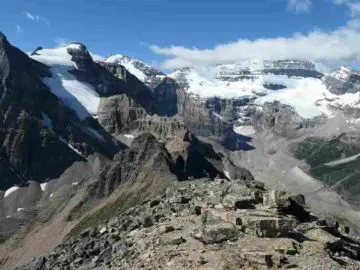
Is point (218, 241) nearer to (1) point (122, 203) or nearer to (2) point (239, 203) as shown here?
(2) point (239, 203)

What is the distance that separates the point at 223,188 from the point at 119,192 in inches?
4810

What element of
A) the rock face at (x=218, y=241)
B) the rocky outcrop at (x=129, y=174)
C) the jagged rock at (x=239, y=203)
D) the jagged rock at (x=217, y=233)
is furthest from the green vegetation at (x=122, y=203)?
the jagged rock at (x=217, y=233)

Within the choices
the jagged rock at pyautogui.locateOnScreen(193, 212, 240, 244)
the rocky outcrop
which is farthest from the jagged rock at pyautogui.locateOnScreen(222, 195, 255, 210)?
the rocky outcrop

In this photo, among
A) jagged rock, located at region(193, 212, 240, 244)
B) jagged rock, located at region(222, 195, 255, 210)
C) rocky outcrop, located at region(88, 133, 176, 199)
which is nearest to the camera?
jagged rock, located at region(193, 212, 240, 244)

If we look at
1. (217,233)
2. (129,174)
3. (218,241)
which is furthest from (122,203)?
(218,241)

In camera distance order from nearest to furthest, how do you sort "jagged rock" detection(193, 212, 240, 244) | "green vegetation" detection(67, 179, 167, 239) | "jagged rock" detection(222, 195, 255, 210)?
Answer: "jagged rock" detection(193, 212, 240, 244), "jagged rock" detection(222, 195, 255, 210), "green vegetation" detection(67, 179, 167, 239)

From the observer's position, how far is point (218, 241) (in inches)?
1725

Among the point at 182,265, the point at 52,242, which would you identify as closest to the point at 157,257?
the point at 182,265

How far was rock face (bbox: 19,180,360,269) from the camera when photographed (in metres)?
41.1

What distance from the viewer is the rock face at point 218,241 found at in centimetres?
4106

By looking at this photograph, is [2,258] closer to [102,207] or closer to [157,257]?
[102,207]

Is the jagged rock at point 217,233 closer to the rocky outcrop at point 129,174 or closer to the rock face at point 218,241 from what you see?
the rock face at point 218,241

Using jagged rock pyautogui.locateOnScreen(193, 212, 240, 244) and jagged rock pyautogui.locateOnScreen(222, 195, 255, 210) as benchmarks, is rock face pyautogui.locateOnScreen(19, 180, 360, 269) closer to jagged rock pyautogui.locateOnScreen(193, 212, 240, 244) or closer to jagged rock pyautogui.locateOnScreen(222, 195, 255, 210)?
jagged rock pyautogui.locateOnScreen(193, 212, 240, 244)

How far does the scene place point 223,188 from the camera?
65.4 meters
